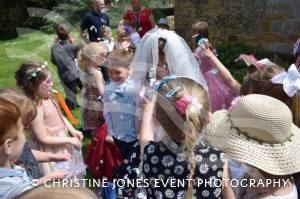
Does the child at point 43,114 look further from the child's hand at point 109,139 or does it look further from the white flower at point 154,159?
the white flower at point 154,159

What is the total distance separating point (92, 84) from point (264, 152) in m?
3.05

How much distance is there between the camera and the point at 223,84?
14.3 feet

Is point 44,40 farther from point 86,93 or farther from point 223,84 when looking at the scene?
point 223,84

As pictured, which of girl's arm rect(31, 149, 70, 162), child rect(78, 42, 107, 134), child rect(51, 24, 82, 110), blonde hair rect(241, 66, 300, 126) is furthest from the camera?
child rect(51, 24, 82, 110)

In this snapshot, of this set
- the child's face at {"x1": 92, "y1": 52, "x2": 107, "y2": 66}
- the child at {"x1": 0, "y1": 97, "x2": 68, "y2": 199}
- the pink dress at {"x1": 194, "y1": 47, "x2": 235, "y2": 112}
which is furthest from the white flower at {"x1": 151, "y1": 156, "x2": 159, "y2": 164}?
the child's face at {"x1": 92, "y1": 52, "x2": 107, "y2": 66}

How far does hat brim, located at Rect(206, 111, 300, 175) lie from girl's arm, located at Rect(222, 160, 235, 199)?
0.24ft

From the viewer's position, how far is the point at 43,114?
341 cm

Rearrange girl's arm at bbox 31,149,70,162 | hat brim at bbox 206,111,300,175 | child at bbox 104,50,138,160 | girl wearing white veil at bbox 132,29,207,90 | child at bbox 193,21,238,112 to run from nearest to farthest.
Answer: hat brim at bbox 206,111,300,175 < girl's arm at bbox 31,149,70,162 < girl wearing white veil at bbox 132,29,207,90 < child at bbox 104,50,138,160 < child at bbox 193,21,238,112

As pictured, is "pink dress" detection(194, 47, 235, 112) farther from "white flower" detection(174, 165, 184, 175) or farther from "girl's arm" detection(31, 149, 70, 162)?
"white flower" detection(174, 165, 184, 175)

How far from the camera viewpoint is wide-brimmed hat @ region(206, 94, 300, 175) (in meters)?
2.15

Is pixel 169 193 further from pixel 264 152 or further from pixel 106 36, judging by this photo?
pixel 106 36

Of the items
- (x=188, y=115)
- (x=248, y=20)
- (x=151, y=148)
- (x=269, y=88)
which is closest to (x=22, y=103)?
(x=151, y=148)

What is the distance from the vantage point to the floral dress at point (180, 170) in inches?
86.8

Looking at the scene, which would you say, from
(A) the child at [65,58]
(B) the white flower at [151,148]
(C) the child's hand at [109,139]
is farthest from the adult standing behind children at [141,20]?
(B) the white flower at [151,148]
